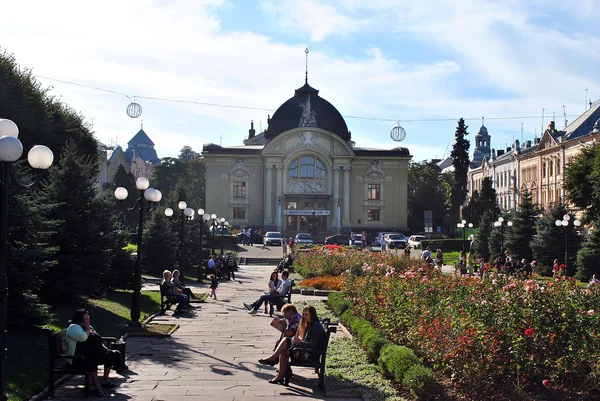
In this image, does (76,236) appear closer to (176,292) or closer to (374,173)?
(176,292)

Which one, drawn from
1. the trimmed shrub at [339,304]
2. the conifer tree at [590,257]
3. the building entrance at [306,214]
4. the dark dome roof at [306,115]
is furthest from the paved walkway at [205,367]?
the dark dome roof at [306,115]

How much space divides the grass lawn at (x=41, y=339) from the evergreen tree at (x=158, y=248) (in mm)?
9310

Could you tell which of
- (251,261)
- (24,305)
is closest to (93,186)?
(24,305)

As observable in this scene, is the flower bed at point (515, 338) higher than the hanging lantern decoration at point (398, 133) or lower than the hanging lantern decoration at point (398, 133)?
lower

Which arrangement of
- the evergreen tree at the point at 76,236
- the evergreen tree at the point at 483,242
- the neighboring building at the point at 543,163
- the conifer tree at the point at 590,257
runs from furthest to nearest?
the neighboring building at the point at 543,163, the evergreen tree at the point at 483,242, the conifer tree at the point at 590,257, the evergreen tree at the point at 76,236

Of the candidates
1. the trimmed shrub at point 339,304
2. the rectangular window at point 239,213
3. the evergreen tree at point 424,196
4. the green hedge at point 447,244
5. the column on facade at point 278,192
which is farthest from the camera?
the evergreen tree at point 424,196

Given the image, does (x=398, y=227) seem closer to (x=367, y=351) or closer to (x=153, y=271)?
(x=153, y=271)

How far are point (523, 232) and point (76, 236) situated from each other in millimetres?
30444

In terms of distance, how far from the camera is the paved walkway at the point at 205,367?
→ 9438 millimetres

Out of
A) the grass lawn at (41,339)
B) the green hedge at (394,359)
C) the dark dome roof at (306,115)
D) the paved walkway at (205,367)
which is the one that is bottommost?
the paved walkway at (205,367)

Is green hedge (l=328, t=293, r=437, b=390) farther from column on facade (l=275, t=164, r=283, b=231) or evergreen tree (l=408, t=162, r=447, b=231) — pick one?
evergreen tree (l=408, t=162, r=447, b=231)

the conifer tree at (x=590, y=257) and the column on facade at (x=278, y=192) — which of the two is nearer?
the conifer tree at (x=590, y=257)

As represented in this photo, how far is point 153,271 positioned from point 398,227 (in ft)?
159

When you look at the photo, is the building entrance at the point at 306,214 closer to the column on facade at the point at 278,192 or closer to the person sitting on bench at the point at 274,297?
the column on facade at the point at 278,192
